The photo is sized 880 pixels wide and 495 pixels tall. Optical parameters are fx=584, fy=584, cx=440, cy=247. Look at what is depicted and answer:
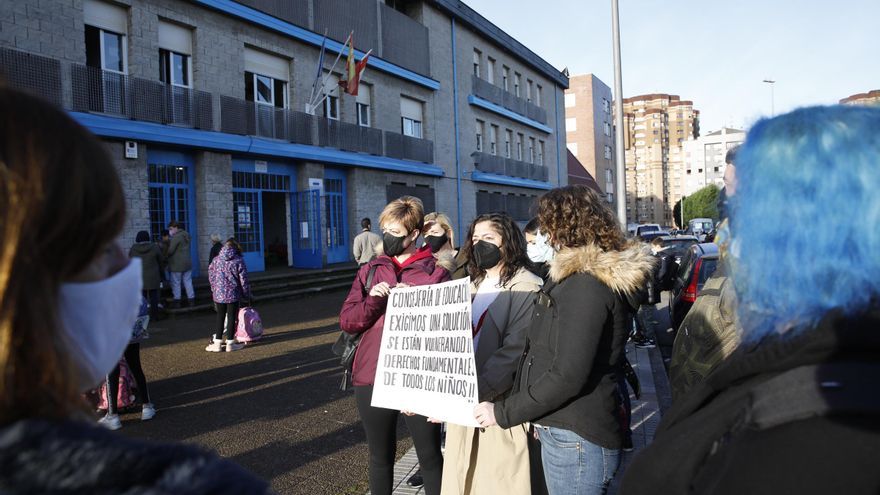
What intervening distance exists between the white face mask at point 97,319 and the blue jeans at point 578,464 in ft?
6.40

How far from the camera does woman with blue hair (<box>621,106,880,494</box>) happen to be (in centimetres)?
89

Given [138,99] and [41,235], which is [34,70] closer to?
[138,99]

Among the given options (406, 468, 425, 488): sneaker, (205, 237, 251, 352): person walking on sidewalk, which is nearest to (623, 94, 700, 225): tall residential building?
(205, 237, 251, 352): person walking on sidewalk

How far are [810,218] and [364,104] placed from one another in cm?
2198

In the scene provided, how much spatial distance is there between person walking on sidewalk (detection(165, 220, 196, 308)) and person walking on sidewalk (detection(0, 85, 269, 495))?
13.1 metres

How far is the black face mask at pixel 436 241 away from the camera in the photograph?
186 inches

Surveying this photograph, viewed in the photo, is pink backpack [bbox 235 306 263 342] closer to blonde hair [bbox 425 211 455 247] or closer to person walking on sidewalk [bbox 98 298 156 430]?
person walking on sidewalk [bbox 98 298 156 430]

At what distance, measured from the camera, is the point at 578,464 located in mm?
2469

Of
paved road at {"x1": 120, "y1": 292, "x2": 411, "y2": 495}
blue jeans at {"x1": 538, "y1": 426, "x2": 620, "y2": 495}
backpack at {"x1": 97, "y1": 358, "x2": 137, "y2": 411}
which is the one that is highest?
blue jeans at {"x1": 538, "y1": 426, "x2": 620, "y2": 495}

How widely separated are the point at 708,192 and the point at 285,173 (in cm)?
8355

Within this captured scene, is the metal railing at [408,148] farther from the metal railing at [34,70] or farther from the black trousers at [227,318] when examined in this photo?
the black trousers at [227,318]

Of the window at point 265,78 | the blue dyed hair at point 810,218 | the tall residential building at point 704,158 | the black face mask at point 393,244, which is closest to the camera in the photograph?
the blue dyed hair at point 810,218

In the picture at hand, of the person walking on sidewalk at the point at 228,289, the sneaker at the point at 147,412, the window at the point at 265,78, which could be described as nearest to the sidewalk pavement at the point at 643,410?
the sneaker at the point at 147,412

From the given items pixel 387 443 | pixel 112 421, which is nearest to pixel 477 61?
pixel 112 421
